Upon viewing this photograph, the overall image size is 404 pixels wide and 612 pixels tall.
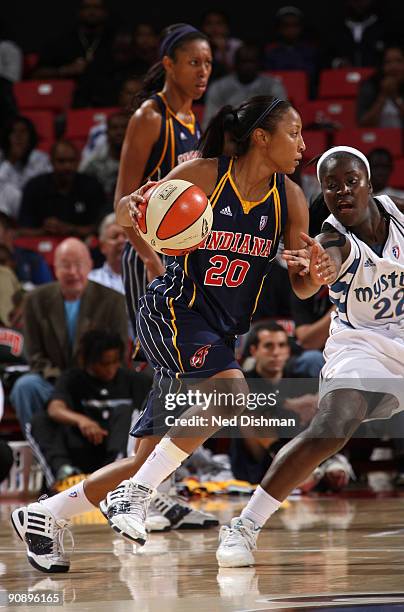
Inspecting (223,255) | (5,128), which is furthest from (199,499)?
(5,128)

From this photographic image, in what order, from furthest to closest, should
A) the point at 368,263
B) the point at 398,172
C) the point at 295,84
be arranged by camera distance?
the point at 295,84, the point at 398,172, the point at 368,263

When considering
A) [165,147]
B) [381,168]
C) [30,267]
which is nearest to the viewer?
[165,147]

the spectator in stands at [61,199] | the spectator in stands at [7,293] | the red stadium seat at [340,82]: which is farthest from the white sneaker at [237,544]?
the red stadium seat at [340,82]

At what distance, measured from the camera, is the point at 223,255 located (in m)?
4.32

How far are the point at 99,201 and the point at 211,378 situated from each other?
646 cm

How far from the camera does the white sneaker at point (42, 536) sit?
4066 mm

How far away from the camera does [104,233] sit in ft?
27.9

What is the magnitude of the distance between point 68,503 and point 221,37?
9645 mm

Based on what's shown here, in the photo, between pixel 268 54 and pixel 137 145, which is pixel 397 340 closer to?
pixel 137 145

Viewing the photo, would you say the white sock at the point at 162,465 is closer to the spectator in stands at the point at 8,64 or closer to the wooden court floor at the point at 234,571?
the wooden court floor at the point at 234,571

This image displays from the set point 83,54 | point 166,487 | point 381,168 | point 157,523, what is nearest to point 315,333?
point 166,487

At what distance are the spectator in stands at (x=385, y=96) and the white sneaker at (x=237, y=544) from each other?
26.5 ft

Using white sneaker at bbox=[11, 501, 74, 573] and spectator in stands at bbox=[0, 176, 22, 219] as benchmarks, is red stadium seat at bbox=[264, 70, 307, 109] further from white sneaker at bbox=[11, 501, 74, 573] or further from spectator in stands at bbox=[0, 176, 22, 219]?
white sneaker at bbox=[11, 501, 74, 573]

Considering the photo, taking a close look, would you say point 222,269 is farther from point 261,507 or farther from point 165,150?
point 165,150
